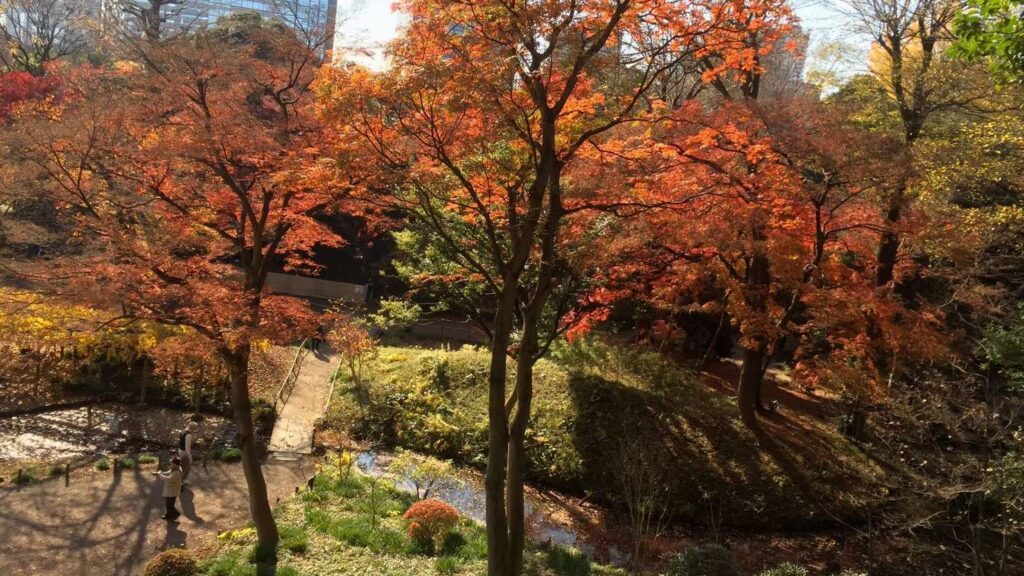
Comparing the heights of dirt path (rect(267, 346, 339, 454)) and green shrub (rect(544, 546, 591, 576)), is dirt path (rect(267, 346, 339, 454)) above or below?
above

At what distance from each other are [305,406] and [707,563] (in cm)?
1218

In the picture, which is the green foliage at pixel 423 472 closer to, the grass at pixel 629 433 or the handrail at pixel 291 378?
the grass at pixel 629 433

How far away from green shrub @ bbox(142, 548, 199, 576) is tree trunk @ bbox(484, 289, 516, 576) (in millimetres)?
4121

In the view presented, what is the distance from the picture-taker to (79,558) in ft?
29.9

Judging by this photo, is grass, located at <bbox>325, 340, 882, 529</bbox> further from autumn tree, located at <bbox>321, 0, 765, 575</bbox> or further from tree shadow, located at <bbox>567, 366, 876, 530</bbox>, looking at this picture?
autumn tree, located at <bbox>321, 0, 765, 575</bbox>

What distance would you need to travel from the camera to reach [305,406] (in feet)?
56.2

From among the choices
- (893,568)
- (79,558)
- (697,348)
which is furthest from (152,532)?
(697,348)

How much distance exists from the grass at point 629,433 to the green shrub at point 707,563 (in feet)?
9.76

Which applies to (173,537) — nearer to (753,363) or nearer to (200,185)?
(200,185)

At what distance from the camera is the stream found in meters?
11.5

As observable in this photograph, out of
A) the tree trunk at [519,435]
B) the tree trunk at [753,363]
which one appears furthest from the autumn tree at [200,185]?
the tree trunk at [753,363]

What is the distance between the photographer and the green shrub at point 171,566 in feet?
27.1

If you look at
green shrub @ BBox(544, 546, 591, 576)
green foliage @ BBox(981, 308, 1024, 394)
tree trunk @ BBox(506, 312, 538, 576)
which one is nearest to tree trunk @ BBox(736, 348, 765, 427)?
green foliage @ BBox(981, 308, 1024, 394)

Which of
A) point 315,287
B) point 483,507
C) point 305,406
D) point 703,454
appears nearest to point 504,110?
point 483,507
